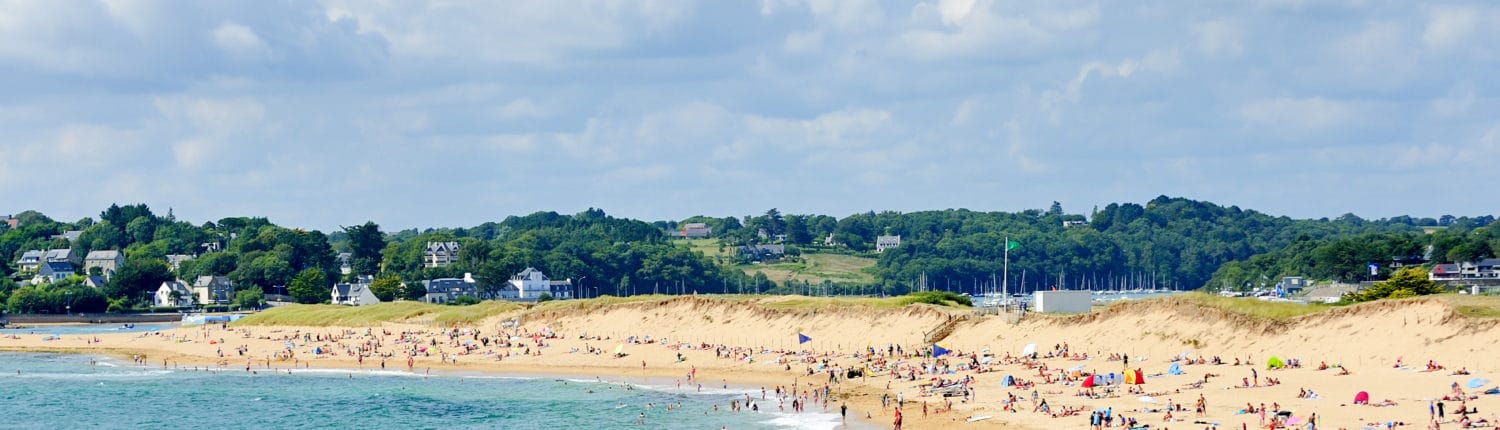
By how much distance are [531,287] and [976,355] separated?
104287mm

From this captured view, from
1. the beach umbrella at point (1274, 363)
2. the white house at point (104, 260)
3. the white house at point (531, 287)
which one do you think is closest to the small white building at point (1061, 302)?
the beach umbrella at point (1274, 363)

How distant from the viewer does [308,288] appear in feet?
481

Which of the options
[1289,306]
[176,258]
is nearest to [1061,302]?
[1289,306]

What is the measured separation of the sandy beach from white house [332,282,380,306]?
4445cm

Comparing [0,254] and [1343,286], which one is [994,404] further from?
[0,254]

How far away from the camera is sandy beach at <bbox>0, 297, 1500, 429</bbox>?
43.6m

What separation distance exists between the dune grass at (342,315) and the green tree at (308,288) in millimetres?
34302

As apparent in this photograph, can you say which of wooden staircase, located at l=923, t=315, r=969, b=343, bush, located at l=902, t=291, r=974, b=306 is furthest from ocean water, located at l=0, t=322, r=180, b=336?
wooden staircase, located at l=923, t=315, r=969, b=343

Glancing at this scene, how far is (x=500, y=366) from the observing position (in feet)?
235

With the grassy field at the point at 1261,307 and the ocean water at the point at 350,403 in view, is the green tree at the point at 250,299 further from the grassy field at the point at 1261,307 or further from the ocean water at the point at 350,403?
the grassy field at the point at 1261,307

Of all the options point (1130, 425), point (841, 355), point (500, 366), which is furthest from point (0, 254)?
point (1130, 425)

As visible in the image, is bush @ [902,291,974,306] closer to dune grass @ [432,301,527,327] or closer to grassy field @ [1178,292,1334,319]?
grassy field @ [1178,292,1334,319]

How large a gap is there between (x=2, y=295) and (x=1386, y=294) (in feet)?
419

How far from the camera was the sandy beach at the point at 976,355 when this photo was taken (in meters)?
43.6
